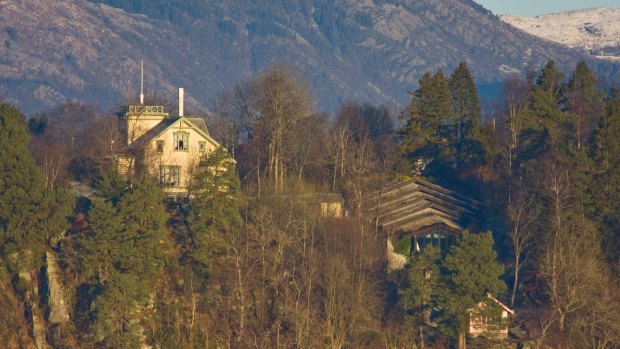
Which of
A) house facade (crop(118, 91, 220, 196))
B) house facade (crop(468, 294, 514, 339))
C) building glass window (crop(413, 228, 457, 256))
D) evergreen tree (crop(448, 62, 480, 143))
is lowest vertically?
house facade (crop(468, 294, 514, 339))

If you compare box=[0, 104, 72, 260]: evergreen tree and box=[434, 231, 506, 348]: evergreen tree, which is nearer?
box=[434, 231, 506, 348]: evergreen tree

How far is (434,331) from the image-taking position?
195ft

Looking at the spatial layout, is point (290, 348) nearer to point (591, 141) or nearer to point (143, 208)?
point (143, 208)

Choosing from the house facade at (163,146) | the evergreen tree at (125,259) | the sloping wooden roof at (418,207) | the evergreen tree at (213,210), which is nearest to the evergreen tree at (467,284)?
the sloping wooden roof at (418,207)

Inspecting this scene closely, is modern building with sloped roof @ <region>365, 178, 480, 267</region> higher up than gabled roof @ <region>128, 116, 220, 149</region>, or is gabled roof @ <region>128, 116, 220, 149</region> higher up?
gabled roof @ <region>128, 116, 220, 149</region>

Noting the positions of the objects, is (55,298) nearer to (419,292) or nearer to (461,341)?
(419,292)

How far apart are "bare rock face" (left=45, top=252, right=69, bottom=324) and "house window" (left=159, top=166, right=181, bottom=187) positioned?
38.7 ft

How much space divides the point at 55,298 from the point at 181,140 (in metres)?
15.7

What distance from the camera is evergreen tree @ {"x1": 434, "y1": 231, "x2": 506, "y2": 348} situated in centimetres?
5778

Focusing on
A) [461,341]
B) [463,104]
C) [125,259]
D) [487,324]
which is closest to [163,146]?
[125,259]

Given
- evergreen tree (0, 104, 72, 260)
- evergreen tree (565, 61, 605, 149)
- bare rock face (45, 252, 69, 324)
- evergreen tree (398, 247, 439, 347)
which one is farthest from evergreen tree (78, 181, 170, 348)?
evergreen tree (565, 61, 605, 149)

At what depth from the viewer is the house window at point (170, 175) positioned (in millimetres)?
70438

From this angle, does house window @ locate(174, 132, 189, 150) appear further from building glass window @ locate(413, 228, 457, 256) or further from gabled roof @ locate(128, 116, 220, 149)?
building glass window @ locate(413, 228, 457, 256)

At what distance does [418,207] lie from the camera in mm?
69562
